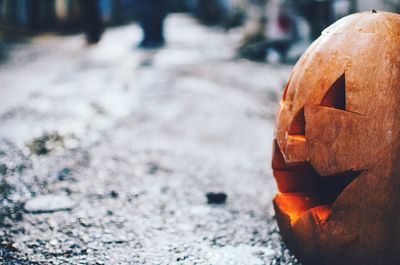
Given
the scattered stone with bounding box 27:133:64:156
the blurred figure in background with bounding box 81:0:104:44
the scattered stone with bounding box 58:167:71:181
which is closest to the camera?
the scattered stone with bounding box 58:167:71:181

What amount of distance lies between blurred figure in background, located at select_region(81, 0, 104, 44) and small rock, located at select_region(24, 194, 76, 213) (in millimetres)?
9189

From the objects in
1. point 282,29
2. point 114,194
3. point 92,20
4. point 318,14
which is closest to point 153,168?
point 114,194

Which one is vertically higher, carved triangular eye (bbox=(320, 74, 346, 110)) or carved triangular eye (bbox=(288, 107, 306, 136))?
carved triangular eye (bbox=(320, 74, 346, 110))

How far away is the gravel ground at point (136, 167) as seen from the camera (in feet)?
7.65

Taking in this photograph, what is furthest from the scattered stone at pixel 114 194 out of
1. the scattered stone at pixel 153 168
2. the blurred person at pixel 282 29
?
the blurred person at pixel 282 29

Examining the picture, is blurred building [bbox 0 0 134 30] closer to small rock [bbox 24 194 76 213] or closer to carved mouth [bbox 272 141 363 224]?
small rock [bbox 24 194 76 213]

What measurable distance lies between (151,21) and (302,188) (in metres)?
10.3

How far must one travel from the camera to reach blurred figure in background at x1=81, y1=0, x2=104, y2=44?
11.2 m

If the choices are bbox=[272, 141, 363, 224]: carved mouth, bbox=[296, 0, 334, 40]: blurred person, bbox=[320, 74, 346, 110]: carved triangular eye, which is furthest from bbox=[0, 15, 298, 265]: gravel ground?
bbox=[296, 0, 334, 40]: blurred person

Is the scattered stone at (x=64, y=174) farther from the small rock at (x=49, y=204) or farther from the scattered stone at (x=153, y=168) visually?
the scattered stone at (x=153, y=168)

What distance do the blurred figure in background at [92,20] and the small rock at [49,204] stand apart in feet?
30.1

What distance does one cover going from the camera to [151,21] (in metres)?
11.8

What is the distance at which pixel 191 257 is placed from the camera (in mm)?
2207

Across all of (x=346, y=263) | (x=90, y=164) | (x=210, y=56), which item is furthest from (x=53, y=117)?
(x=210, y=56)
